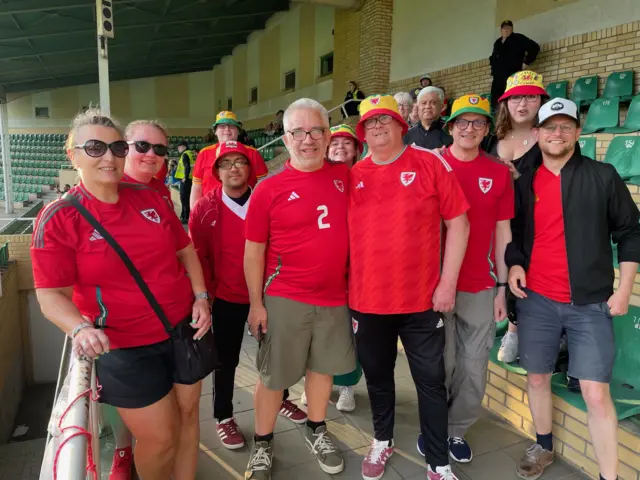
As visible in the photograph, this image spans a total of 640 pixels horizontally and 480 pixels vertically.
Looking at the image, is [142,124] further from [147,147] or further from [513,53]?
[513,53]

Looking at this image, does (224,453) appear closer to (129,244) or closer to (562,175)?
(129,244)

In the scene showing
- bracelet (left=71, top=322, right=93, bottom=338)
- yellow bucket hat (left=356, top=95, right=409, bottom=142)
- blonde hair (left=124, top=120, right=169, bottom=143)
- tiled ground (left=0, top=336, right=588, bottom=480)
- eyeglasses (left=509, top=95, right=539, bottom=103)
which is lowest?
tiled ground (left=0, top=336, right=588, bottom=480)

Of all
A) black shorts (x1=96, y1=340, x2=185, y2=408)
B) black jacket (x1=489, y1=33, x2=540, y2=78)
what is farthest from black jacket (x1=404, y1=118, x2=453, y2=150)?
black jacket (x1=489, y1=33, x2=540, y2=78)

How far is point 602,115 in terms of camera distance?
5836mm

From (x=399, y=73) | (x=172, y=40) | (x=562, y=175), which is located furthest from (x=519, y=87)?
(x=172, y=40)

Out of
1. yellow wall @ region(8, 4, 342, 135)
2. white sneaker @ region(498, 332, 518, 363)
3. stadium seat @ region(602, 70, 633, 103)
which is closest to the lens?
white sneaker @ region(498, 332, 518, 363)

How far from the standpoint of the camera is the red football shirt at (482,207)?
2.31 meters

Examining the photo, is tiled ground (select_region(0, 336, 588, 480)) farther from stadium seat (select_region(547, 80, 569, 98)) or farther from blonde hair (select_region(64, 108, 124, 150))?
stadium seat (select_region(547, 80, 569, 98))

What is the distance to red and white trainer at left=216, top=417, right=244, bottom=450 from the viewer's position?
8.72 ft

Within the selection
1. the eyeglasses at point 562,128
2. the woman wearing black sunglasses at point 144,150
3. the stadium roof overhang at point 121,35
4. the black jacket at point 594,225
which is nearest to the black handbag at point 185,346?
the woman wearing black sunglasses at point 144,150

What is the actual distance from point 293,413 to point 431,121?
233cm

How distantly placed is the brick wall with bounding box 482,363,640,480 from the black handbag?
1936 mm

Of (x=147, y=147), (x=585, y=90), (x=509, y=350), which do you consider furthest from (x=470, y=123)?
(x=585, y=90)

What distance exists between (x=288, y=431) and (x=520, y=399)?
57.4 inches
